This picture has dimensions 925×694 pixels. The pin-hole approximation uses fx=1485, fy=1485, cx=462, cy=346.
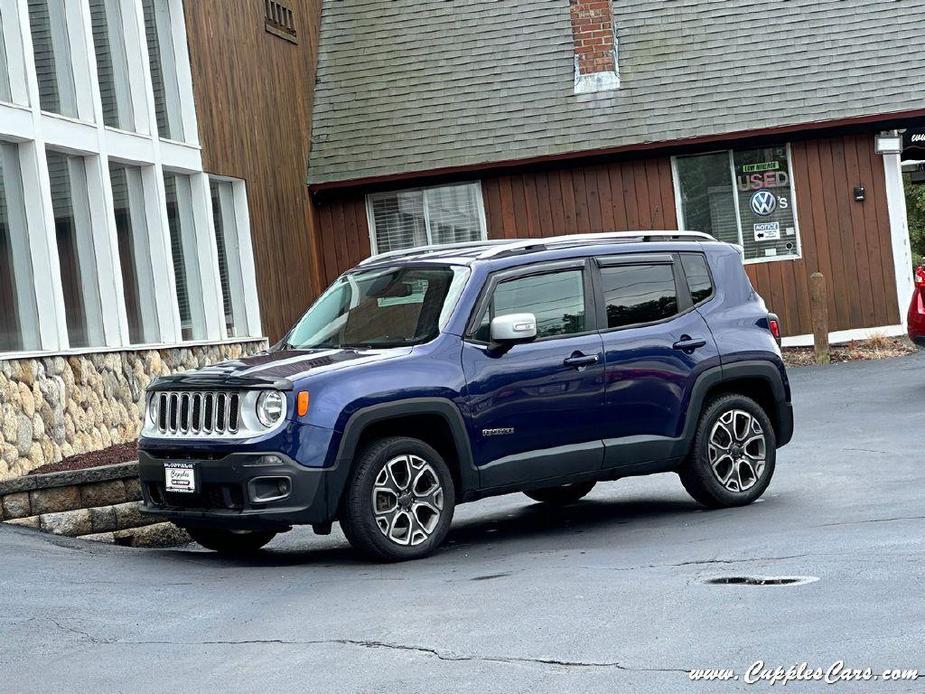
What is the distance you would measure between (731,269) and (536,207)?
13339 millimetres

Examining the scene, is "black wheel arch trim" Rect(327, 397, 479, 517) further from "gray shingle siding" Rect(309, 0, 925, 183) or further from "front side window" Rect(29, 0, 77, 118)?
"gray shingle siding" Rect(309, 0, 925, 183)

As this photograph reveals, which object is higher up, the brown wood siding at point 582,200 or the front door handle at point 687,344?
the brown wood siding at point 582,200

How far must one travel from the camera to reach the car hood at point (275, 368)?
28.5 ft

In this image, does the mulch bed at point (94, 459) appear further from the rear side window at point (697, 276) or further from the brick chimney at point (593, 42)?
the brick chimney at point (593, 42)

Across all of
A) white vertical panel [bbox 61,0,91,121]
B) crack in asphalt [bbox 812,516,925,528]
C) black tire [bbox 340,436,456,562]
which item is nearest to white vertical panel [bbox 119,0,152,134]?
white vertical panel [bbox 61,0,91,121]

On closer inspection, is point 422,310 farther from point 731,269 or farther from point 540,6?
point 540,6

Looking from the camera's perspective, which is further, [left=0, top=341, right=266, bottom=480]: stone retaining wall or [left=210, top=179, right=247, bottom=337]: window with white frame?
[left=210, top=179, right=247, bottom=337]: window with white frame

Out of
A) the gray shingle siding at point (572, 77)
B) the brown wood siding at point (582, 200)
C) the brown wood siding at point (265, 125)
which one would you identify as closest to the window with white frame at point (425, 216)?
the brown wood siding at point (582, 200)

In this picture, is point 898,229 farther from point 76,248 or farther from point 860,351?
point 76,248

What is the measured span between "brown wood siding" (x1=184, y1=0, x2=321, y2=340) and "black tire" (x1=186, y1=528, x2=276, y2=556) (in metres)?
9.73

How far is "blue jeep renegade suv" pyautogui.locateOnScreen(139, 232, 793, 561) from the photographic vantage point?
28.2ft

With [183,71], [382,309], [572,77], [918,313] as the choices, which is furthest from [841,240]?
[382,309]

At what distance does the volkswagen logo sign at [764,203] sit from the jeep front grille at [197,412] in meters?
15.4

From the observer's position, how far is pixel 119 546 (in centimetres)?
1048
